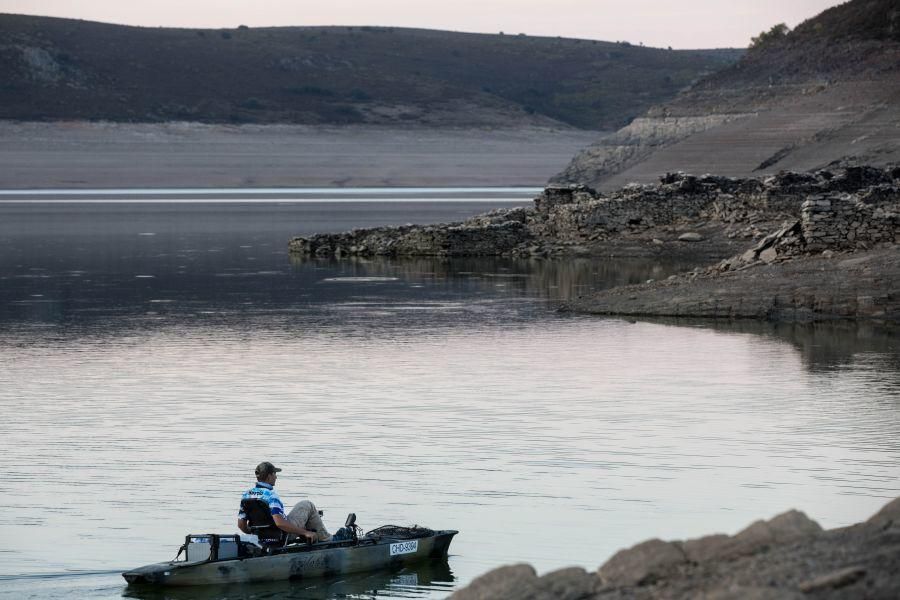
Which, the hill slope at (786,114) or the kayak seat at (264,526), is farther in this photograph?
the hill slope at (786,114)

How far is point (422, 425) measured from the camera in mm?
22594

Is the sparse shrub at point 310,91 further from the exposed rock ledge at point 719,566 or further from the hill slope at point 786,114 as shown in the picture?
the exposed rock ledge at point 719,566

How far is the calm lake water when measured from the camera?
16.8 m

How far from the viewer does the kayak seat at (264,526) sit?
1571 centimetres

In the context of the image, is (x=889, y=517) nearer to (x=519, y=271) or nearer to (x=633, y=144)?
(x=519, y=271)

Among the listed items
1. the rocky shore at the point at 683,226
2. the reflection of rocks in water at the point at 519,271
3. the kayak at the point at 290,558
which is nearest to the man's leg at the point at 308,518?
the kayak at the point at 290,558

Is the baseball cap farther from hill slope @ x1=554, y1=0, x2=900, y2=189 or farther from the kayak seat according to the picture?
hill slope @ x1=554, y1=0, x2=900, y2=189

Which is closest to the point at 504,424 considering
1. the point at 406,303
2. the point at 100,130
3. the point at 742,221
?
the point at 406,303

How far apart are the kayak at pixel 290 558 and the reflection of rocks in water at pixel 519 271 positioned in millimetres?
24665

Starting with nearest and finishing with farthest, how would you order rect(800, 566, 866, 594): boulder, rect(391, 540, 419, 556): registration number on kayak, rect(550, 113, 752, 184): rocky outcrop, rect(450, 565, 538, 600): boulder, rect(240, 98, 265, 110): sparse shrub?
rect(800, 566, 866, 594): boulder, rect(450, 565, 538, 600): boulder, rect(391, 540, 419, 556): registration number on kayak, rect(550, 113, 752, 184): rocky outcrop, rect(240, 98, 265, 110): sparse shrub

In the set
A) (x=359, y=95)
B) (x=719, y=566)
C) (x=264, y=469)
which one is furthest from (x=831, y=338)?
(x=359, y=95)

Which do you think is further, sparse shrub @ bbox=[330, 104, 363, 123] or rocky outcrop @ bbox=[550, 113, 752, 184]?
sparse shrub @ bbox=[330, 104, 363, 123]

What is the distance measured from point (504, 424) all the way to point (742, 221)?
33.5 metres

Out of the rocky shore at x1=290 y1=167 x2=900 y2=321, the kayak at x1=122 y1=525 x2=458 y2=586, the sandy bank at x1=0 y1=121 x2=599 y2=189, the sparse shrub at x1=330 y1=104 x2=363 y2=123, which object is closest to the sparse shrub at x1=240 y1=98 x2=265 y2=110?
the sparse shrub at x1=330 y1=104 x2=363 y2=123
